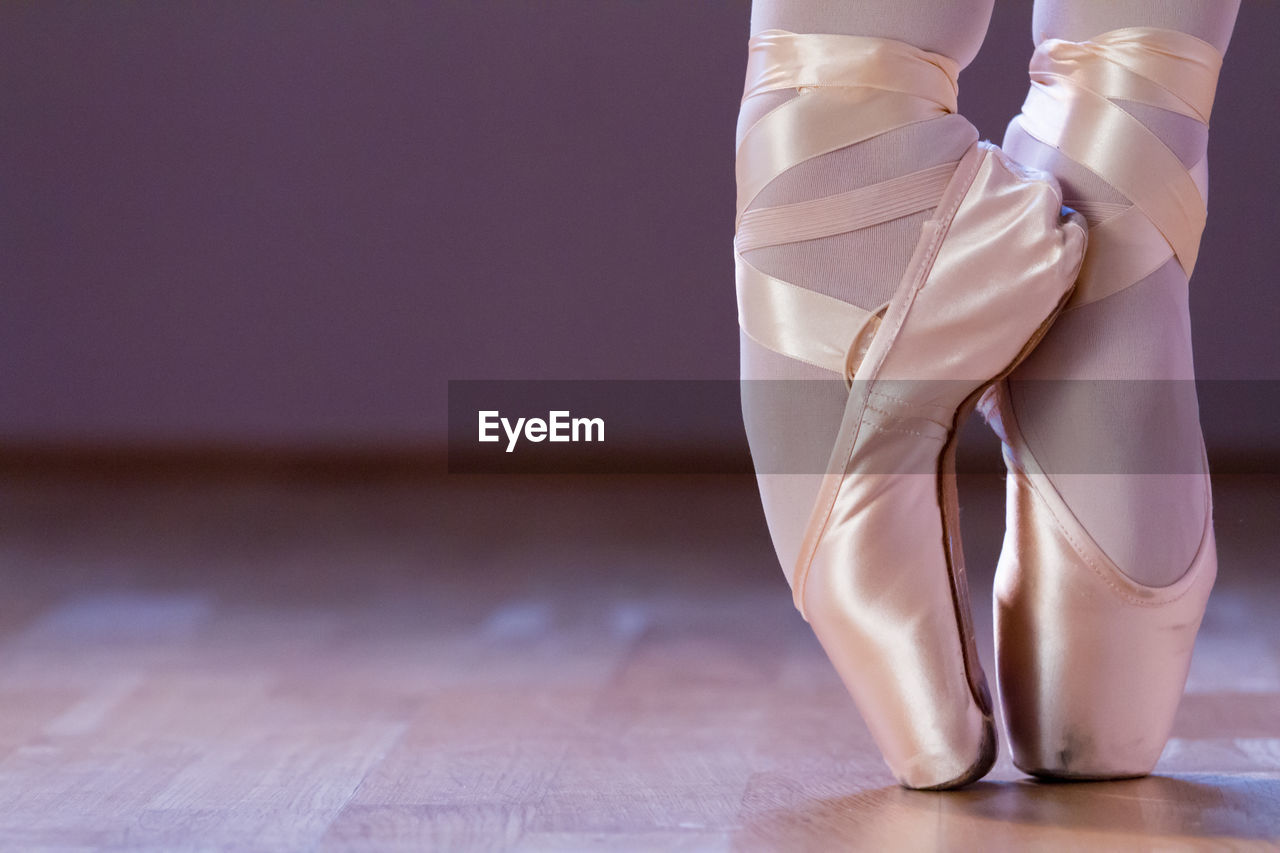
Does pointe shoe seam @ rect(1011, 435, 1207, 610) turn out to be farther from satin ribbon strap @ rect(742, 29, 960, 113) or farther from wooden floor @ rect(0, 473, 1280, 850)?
satin ribbon strap @ rect(742, 29, 960, 113)

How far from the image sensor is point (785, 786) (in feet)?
2.10

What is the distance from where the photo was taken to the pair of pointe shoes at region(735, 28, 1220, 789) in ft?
1.99

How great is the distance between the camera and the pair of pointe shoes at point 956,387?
1.99 ft

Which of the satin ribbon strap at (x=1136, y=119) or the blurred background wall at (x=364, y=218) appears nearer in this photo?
the satin ribbon strap at (x=1136, y=119)

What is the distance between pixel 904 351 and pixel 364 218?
176cm

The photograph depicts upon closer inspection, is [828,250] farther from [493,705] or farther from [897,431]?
[493,705]

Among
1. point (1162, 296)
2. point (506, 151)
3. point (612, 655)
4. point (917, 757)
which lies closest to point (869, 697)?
point (917, 757)

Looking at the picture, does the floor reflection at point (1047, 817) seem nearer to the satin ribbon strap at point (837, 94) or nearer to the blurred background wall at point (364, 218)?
the satin ribbon strap at point (837, 94)

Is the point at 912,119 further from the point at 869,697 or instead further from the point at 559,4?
the point at 559,4

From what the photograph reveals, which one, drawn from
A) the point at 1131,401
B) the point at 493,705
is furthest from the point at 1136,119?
the point at 493,705

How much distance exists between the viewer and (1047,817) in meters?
0.58

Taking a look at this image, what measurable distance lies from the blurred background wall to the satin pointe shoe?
1.49 meters

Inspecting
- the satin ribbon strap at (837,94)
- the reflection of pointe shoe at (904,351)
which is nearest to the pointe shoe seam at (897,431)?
the reflection of pointe shoe at (904,351)

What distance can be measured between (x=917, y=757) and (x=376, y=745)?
287 mm
